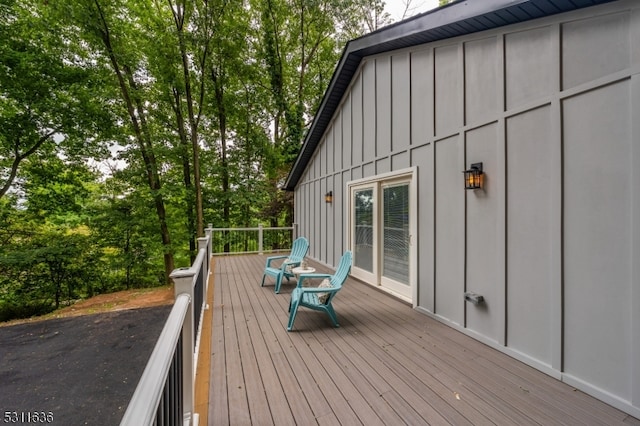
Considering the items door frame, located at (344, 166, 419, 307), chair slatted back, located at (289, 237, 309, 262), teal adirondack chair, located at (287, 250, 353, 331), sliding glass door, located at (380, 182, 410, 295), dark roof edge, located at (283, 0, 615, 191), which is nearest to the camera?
dark roof edge, located at (283, 0, 615, 191)

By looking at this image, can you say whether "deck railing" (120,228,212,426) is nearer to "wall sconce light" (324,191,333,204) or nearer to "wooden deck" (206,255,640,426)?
"wooden deck" (206,255,640,426)

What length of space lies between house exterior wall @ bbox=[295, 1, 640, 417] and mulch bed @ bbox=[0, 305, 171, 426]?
13.4 ft

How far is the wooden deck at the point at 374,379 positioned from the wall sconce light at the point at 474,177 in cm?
172

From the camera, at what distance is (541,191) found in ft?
7.88

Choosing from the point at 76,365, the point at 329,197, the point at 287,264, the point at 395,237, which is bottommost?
the point at 76,365

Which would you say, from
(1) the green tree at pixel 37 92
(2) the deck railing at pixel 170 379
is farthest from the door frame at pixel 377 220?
(1) the green tree at pixel 37 92

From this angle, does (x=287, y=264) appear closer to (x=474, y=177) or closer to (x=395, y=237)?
(x=395, y=237)

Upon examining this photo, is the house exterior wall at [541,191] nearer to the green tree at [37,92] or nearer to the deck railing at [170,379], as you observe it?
the deck railing at [170,379]

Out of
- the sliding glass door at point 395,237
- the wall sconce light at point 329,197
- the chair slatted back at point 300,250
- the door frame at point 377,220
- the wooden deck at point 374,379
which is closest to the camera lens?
the wooden deck at point 374,379

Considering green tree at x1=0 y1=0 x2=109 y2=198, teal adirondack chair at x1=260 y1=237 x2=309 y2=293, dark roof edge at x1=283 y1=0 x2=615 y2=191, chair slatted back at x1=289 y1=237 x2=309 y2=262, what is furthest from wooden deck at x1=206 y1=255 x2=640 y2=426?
green tree at x1=0 y1=0 x2=109 y2=198

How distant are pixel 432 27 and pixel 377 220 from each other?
2.91 m

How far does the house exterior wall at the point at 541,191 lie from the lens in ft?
6.31

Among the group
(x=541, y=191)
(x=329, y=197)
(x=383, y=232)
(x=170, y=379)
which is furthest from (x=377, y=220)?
(x=170, y=379)

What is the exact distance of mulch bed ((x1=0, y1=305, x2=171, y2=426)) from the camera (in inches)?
116
